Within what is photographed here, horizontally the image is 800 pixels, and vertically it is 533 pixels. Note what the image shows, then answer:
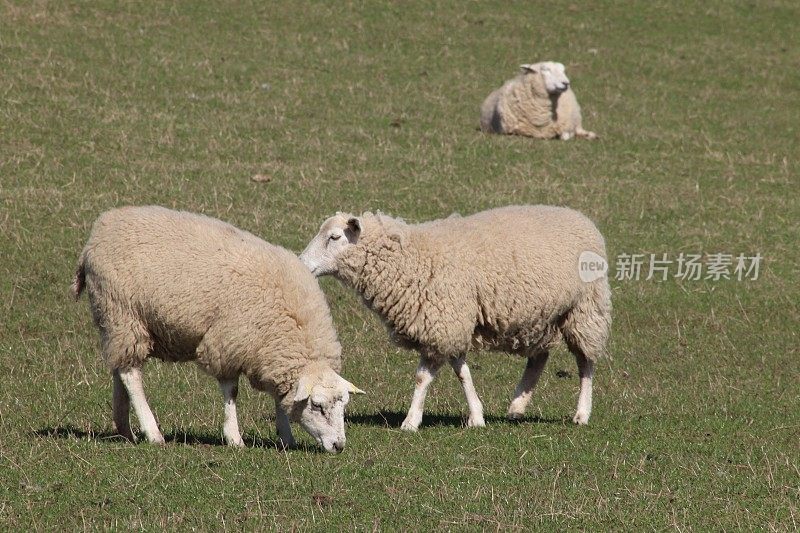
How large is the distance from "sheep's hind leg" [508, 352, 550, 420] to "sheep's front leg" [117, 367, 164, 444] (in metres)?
2.97

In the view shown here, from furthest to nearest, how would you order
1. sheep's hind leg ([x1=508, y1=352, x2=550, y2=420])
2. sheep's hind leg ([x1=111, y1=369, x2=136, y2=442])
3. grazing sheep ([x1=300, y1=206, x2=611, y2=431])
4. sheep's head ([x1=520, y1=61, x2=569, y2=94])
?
sheep's head ([x1=520, y1=61, x2=569, y2=94]) → sheep's hind leg ([x1=508, y1=352, x2=550, y2=420]) → grazing sheep ([x1=300, y1=206, x2=611, y2=431]) → sheep's hind leg ([x1=111, y1=369, x2=136, y2=442])

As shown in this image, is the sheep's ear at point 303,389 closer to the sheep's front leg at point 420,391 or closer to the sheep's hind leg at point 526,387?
the sheep's front leg at point 420,391

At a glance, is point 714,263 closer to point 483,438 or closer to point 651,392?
point 651,392

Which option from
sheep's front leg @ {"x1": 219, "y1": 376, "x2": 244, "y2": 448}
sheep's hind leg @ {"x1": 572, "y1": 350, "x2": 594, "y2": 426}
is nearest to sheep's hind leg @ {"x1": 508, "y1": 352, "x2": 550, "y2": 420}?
sheep's hind leg @ {"x1": 572, "y1": 350, "x2": 594, "y2": 426}

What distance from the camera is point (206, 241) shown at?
832 cm

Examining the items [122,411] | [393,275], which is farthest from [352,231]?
[122,411]

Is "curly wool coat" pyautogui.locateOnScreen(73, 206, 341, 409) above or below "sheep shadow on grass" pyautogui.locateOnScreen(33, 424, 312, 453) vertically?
above

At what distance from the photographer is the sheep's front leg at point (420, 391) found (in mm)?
8852

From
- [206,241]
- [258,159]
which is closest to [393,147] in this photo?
[258,159]

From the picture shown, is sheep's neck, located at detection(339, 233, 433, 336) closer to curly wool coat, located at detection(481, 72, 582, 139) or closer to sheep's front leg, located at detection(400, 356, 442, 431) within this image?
sheep's front leg, located at detection(400, 356, 442, 431)

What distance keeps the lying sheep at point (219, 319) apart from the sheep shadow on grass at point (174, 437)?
0.13 meters

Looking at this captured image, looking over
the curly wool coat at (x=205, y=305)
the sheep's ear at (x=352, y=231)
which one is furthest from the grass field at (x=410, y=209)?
the sheep's ear at (x=352, y=231)

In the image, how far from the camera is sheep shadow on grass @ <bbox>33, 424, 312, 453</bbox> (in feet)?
26.7

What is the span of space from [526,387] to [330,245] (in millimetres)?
2022
